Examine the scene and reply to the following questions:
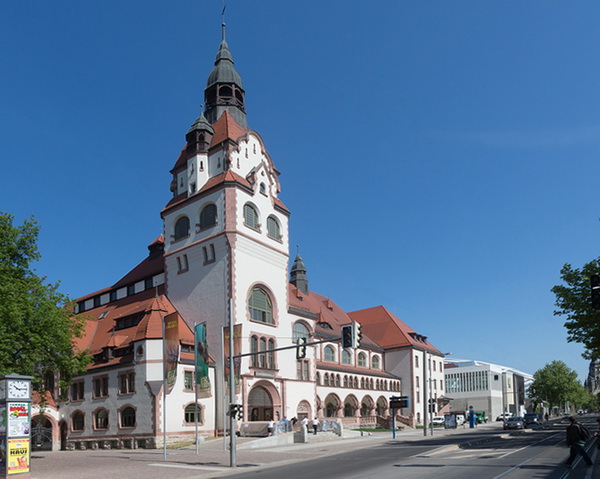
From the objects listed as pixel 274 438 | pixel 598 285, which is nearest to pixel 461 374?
pixel 274 438

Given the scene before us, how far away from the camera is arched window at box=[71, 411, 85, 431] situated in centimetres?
4749

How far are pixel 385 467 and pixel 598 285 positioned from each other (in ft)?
34.8

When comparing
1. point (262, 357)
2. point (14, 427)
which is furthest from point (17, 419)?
point (262, 357)

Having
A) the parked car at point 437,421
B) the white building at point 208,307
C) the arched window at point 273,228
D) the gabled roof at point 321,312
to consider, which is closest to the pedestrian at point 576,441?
the white building at point 208,307

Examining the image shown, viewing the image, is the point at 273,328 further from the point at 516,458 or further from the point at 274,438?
the point at 516,458

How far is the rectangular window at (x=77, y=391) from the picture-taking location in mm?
48375

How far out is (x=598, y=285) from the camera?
1772 cm

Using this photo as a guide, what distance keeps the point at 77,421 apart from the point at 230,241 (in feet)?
61.1

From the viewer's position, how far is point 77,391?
48781mm

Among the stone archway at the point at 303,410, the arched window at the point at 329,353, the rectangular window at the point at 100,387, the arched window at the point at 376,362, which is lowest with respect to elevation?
the stone archway at the point at 303,410

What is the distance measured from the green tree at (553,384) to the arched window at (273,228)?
100124mm

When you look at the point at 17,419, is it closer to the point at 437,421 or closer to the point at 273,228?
the point at 273,228

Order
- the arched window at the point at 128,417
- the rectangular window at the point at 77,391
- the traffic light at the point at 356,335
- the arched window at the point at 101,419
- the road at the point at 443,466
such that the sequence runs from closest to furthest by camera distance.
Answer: the road at the point at 443,466 → the traffic light at the point at 356,335 → the arched window at the point at 128,417 → the arched window at the point at 101,419 → the rectangular window at the point at 77,391

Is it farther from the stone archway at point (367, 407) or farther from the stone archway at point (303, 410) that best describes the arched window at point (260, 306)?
the stone archway at point (367, 407)
